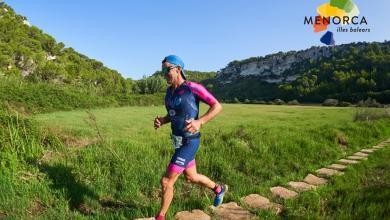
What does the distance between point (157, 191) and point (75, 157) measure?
187 cm

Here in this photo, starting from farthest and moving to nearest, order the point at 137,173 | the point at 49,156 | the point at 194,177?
the point at 49,156, the point at 137,173, the point at 194,177

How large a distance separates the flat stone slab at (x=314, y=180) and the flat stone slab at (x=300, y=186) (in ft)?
0.81

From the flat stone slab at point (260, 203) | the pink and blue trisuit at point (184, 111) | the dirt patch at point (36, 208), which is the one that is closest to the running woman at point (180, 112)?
the pink and blue trisuit at point (184, 111)

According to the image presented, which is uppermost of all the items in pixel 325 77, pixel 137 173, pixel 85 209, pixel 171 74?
pixel 325 77

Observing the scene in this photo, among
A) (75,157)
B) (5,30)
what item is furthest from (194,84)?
(5,30)

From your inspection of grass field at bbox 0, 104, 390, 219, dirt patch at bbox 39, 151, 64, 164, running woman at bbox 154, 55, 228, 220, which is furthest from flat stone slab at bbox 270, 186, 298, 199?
dirt patch at bbox 39, 151, 64, 164

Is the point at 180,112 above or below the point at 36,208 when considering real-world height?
above

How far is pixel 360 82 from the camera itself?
223 feet

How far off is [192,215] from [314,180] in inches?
131

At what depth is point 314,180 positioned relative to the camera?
298 inches

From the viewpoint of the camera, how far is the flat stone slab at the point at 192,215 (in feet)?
16.9

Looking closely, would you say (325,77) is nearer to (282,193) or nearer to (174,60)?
(282,193)

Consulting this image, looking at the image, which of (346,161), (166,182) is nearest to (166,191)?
(166,182)

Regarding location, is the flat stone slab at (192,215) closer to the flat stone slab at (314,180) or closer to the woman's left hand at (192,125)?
the woman's left hand at (192,125)
